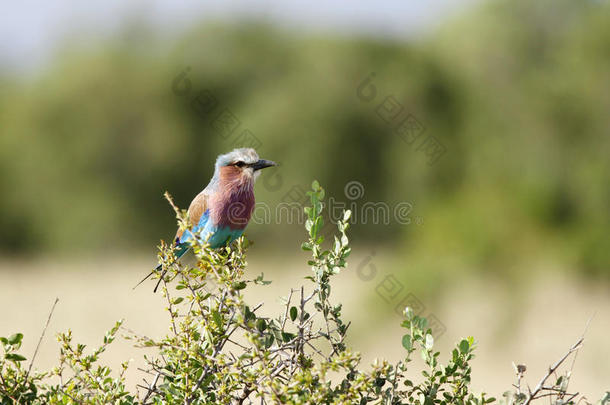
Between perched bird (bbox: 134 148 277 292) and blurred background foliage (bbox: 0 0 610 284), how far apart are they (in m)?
11.3

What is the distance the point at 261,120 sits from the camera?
18062 millimetres

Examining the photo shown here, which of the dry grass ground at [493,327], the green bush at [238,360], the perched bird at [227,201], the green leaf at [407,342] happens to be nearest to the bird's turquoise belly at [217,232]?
the perched bird at [227,201]

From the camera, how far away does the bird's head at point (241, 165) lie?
11.4 ft

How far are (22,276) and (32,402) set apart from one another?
51.5ft

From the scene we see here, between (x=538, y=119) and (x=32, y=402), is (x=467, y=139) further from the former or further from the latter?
(x=32, y=402)

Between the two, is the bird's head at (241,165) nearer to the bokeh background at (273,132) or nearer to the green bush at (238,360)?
the green bush at (238,360)

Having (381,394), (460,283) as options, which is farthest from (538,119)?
(381,394)

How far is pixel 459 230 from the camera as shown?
32.8ft

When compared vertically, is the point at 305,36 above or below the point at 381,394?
above

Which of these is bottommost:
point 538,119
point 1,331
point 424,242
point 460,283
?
point 1,331

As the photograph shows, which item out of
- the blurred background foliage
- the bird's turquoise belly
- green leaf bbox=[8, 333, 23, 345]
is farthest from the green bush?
the blurred background foliage

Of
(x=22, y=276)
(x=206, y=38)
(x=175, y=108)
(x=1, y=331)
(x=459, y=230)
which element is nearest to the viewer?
(x=459, y=230)

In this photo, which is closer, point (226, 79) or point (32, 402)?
point (32, 402)

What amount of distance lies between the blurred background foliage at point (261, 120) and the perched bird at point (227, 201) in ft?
36.9
